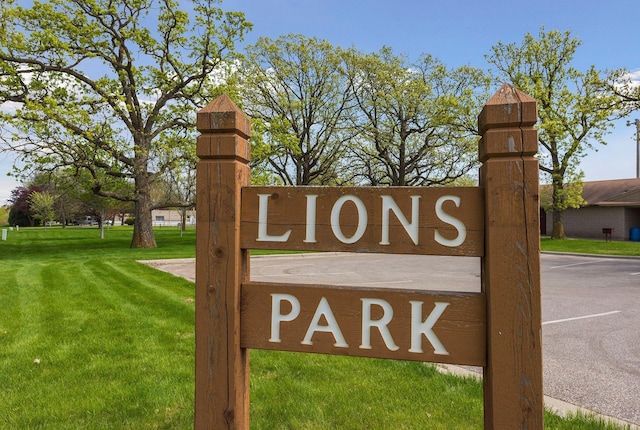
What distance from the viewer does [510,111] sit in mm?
Result: 1646

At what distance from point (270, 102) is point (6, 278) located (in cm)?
2042

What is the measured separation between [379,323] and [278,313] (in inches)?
17.5

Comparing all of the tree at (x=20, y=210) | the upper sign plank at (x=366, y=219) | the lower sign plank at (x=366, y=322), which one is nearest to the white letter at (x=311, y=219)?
the upper sign plank at (x=366, y=219)

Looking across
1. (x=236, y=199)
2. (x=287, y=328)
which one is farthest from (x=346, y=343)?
(x=236, y=199)

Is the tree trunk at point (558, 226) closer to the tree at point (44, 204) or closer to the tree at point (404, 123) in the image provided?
the tree at point (404, 123)

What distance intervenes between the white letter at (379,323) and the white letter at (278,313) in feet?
0.96

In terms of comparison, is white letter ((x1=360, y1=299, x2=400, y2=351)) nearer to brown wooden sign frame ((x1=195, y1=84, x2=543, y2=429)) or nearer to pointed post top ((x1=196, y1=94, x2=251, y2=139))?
brown wooden sign frame ((x1=195, y1=84, x2=543, y2=429))

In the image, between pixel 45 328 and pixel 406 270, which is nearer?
pixel 45 328

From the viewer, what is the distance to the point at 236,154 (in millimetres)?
1907

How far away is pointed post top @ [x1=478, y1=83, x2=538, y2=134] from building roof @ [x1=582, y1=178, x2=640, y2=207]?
1328 inches

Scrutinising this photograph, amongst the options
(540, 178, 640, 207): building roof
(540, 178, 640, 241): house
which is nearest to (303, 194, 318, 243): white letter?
(540, 178, 640, 207): building roof

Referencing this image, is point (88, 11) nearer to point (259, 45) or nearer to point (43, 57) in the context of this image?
point (43, 57)

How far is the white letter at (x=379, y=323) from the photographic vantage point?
1.76 meters

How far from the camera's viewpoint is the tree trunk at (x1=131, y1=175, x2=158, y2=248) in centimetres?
1973
